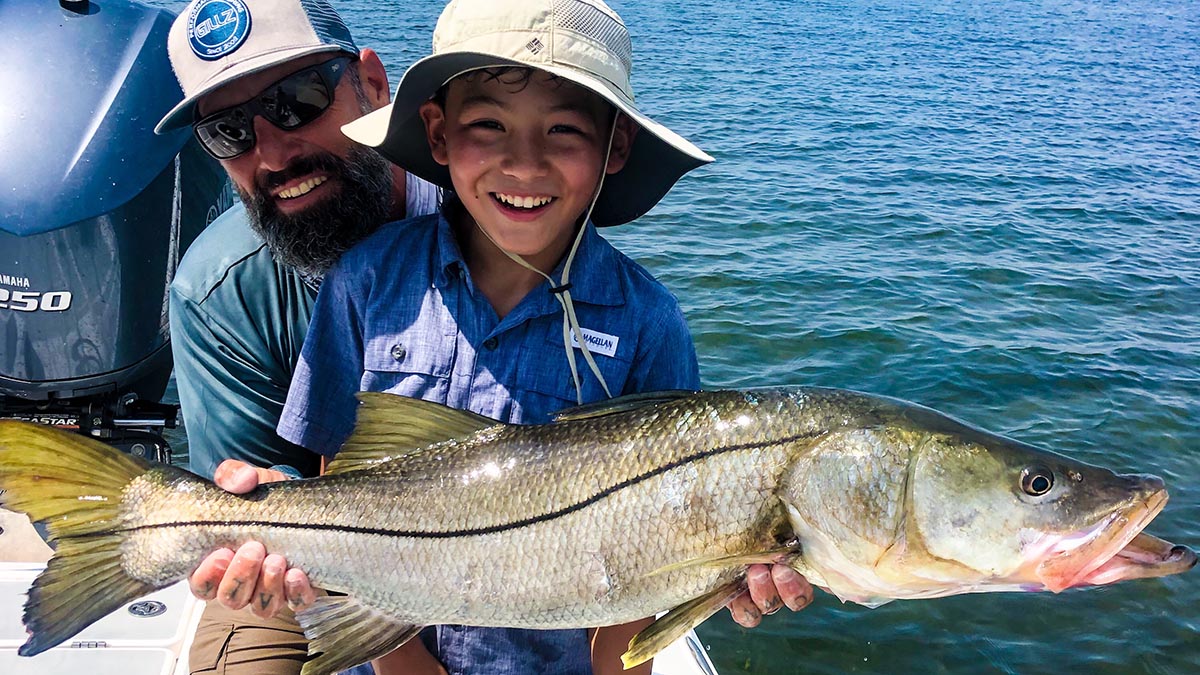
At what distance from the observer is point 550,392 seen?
107 inches

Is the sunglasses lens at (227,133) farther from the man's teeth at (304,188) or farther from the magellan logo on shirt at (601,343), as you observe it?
the magellan logo on shirt at (601,343)

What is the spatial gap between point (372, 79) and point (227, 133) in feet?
2.00

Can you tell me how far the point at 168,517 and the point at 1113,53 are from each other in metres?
27.3

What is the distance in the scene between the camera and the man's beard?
3.12 meters

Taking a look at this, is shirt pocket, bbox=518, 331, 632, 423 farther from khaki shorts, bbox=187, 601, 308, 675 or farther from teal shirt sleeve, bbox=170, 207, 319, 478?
khaki shorts, bbox=187, 601, 308, 675

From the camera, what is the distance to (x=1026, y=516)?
2236 millimetres

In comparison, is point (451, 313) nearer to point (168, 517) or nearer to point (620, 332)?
point (620, 332)

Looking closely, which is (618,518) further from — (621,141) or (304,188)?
(304,188)

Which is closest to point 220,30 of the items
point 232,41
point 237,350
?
point 232,41

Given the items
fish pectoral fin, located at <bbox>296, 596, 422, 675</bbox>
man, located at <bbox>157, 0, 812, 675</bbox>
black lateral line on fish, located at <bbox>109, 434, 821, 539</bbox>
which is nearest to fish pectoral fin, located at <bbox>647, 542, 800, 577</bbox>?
black lateral line on fish, located at <bbox>109, 434, 821, 539</bbox>

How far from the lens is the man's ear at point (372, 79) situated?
3.46 metres

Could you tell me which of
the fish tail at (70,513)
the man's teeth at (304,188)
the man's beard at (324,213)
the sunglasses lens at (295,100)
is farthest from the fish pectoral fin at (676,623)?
the sunglasses lens at (295,100)

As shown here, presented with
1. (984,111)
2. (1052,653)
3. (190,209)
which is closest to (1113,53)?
(984,111)

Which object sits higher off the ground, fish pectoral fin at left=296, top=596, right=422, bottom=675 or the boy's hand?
the boy's hand
